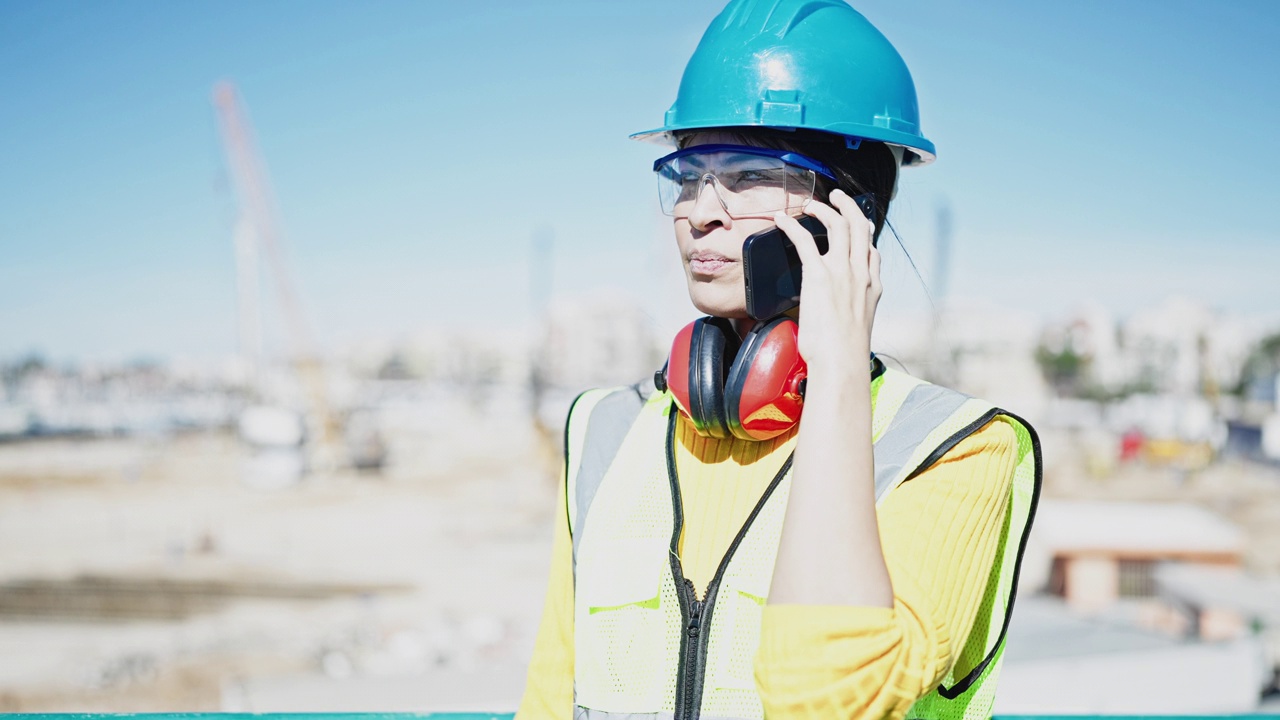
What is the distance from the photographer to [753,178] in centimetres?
140

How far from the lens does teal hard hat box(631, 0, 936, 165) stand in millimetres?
1420

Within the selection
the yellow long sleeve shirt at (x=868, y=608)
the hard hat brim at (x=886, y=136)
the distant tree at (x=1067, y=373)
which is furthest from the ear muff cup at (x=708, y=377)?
the distant tree at (x=1067, y=373)

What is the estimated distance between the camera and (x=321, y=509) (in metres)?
33.9

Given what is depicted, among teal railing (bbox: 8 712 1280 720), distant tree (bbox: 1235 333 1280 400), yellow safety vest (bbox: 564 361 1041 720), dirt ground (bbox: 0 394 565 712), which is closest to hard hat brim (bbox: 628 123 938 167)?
yellow safety vest (bbox: 564 361 1041 720)

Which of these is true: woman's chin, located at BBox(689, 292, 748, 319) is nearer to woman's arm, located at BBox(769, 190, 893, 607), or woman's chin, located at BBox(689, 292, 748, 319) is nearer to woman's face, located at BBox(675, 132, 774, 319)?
woman's face, located at BBox(675, 132, 774, 319)

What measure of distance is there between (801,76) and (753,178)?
7.0 inches

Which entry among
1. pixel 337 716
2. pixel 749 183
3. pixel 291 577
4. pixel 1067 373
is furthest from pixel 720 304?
pixel 1067 373

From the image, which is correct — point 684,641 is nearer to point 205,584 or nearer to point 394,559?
point 205,584

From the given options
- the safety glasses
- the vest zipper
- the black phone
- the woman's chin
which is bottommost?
the vest zipper

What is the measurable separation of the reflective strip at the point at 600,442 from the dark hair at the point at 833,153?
0.49m

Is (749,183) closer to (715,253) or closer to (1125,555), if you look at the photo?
A: (715,253)

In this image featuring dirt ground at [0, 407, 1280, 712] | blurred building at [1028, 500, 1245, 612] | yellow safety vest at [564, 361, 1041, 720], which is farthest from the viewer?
blurred building at [1028, 500, 1245, 612]

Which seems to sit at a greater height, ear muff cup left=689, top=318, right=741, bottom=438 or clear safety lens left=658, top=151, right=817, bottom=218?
clear safety lens left=658, top=151, right=817, bottom=218

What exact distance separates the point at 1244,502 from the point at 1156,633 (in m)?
32.7
